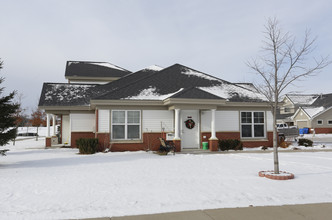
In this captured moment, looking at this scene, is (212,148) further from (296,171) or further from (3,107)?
(3,107)

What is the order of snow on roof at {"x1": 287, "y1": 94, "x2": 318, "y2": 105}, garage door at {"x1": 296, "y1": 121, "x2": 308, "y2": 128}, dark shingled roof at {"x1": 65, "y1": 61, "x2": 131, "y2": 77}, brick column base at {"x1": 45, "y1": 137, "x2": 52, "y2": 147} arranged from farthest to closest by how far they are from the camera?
snow on roof at {"x1": 287, "y1": 94, "x2": 318, "y2": 105}, garage door at {"x1": 296, "y1": 121, "x2": 308, "y2": 128}, dark shingled roof at {"x1": 65, "y1": 61, "x2": 131, "y2": 77}, brick column base at {"x1": 45, "y1": 137, "x2": 52, "y2": 147}

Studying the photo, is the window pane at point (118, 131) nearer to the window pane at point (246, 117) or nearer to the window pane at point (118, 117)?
the window pane at point (118, 117)

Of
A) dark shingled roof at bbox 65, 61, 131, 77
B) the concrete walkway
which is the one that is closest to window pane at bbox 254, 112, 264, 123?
the concrete walkway

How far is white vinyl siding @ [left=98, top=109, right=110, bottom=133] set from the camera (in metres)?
15.7

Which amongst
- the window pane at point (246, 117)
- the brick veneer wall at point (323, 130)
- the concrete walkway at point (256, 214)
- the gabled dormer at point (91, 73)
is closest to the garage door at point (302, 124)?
the brick veneer wall at point (323, 130)

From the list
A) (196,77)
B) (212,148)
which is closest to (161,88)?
(196,77)

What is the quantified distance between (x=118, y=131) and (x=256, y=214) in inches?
477

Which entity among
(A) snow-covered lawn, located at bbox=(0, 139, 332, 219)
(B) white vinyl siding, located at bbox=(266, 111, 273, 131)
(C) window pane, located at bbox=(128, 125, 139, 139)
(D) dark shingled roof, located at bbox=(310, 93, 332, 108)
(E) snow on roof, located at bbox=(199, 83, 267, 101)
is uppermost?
(D) dark shingled roof, located at bbox=(310, 93, 332, 108)

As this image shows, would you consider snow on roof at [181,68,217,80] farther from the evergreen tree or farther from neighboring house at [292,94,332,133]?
neighboring house at [292,94,332,133]

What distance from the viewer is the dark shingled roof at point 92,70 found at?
27.2m

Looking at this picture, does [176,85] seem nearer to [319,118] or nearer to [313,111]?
[319,118]

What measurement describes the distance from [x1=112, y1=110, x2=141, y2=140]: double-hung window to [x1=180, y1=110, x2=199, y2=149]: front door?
281cm

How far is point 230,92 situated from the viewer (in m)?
18.5

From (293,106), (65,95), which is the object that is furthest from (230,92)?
(293,106)
